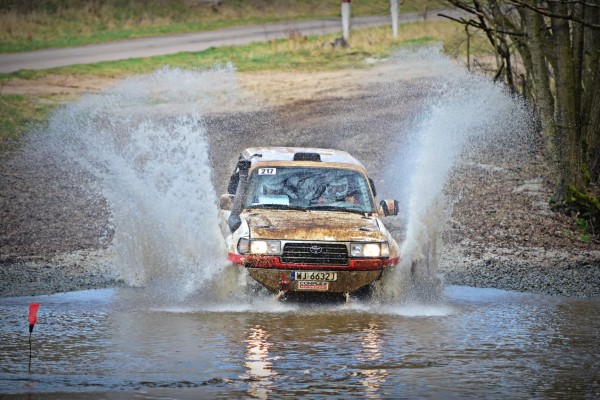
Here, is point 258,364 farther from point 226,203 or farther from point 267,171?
point 267,171

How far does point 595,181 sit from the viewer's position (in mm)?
19219

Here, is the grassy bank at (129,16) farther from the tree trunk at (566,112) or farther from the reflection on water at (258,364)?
the reflection on water at (258,364)

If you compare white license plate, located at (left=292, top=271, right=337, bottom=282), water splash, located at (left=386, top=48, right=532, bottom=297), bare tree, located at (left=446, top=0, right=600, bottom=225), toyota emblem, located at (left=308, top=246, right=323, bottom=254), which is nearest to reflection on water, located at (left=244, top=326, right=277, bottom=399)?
white license plate, located at (left=292, top=271, right=337, bottom=282)

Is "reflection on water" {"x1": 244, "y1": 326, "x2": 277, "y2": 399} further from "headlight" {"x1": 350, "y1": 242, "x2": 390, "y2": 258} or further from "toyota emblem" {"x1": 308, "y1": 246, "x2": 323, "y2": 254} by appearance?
"headlight" {"x1": 350, "y1": 242, "x2": 390, "y2": 258}

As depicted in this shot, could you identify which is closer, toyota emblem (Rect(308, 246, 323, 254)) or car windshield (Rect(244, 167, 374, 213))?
toyota emblem (Rect(308, 246, 323, 254))

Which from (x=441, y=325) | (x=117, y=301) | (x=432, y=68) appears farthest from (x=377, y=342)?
(x=432, y=68)

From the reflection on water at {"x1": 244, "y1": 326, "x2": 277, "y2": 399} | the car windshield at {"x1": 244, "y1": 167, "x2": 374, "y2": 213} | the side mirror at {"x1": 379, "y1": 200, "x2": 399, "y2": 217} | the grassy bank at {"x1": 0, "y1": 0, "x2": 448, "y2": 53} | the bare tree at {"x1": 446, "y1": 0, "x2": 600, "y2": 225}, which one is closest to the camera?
the reflection on water at {"x1": 244, "y1": 326, "x2": 277, "y2": 399}

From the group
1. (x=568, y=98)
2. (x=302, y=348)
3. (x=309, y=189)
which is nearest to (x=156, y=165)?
(x=309, y=189)

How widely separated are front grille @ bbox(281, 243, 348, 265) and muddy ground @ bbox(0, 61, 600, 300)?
273 centimetres

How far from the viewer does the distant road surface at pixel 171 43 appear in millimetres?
30031

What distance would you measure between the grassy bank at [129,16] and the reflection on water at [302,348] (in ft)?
68.5

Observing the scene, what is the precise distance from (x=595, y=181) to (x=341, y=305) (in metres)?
8.25

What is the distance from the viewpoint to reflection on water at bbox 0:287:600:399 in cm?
880

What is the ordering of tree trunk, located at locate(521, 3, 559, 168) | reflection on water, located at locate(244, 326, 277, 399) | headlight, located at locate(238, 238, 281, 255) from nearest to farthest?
reflection on water, located at locate(244, 326, 277, 399) → headlight, located at locate(238, 238, 281, 255) → tree trunk, located at locate(521, 3, 559, 168)
